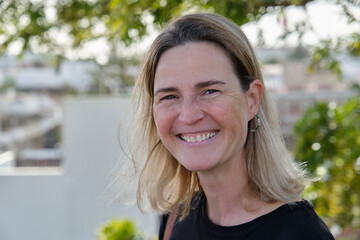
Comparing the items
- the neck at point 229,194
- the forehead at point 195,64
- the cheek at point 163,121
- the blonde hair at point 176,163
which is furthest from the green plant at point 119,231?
the forehead at point 195,64

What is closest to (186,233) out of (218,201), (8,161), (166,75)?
(218,201)

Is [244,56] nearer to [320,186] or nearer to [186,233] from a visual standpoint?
[186,233]

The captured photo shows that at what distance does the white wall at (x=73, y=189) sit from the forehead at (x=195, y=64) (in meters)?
5.39

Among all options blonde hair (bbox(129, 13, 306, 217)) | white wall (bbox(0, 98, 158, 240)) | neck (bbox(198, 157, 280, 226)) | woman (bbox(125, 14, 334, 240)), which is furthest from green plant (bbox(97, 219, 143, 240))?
neck (bbox(198, 157, 280, 226))

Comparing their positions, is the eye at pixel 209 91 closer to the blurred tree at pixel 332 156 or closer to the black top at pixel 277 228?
the black top at pixel 277 228

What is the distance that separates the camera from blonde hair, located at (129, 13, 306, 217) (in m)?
1.57

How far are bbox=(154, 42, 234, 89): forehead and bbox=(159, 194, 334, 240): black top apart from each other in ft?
1.50

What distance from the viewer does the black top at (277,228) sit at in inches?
54.9

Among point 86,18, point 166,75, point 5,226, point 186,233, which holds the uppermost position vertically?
point 86,18

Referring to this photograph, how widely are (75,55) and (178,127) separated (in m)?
3.51

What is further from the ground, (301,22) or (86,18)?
(86,18)

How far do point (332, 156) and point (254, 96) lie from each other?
3293mm

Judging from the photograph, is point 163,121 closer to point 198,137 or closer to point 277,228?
point 198,137

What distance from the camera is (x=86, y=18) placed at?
4074 millimetres
